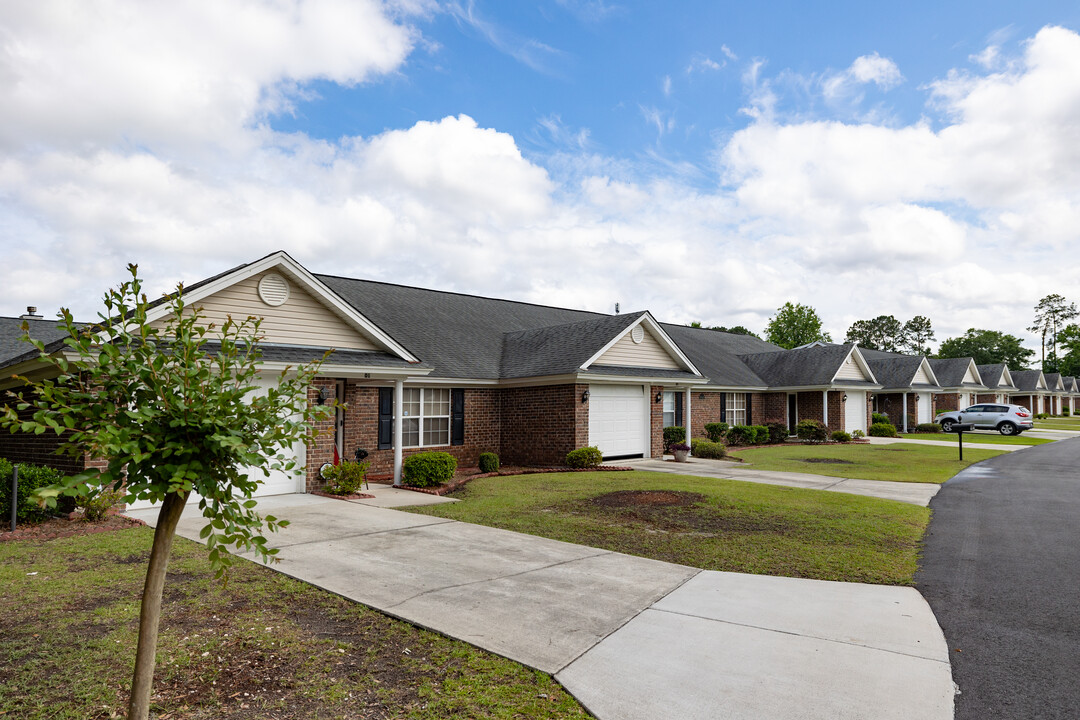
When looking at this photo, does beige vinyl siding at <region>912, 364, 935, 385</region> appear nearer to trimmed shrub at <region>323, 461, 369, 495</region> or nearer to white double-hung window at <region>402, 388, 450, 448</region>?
white double-hung window at <region>402, 388, 450, 448</region>

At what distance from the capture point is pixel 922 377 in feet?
132

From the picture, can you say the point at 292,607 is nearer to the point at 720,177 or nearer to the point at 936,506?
the point at 936,506

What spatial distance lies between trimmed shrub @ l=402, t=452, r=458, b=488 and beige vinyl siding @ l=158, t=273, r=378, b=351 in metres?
2.86

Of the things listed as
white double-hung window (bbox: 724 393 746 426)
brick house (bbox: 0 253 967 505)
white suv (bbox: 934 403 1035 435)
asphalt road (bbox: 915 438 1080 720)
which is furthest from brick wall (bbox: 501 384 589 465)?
→ white suv (bbox: 934 403 1035 435)

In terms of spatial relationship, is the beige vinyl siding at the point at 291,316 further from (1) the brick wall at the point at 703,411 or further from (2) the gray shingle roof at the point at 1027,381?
(2) the gray shingle roof at the point at 1027,381

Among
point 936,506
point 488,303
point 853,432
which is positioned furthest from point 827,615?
point 853,432

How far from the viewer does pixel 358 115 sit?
16.4 m

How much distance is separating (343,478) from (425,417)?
4733mm

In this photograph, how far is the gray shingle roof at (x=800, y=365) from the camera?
3117 centimetres

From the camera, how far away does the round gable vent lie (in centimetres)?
1261

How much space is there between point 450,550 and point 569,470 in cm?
965

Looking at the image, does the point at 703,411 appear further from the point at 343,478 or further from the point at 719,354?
the point at 343,478

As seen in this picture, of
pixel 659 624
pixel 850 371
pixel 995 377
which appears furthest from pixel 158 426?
pixel 995 377

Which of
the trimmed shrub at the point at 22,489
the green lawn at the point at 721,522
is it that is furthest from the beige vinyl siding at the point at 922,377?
the trimmed shrub at the point at 22,489
